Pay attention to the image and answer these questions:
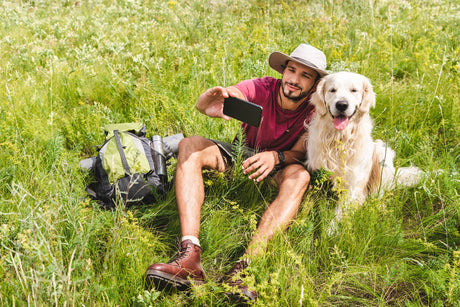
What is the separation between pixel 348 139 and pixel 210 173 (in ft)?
3.64

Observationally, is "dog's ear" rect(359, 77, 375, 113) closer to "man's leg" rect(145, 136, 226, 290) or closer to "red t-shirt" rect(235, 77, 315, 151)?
"red t-shirt" rect(235, 77, 315, 151)

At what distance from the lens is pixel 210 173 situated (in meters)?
2.85

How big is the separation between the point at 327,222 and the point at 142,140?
167 centimetres

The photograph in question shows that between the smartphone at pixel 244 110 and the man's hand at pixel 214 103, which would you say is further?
the man's hand at pixel 214 103

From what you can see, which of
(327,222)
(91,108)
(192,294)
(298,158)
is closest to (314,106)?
(298,158)

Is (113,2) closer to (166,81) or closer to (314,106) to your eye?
(166,81)

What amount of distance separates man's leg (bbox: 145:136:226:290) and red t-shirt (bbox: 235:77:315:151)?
416 millimetres

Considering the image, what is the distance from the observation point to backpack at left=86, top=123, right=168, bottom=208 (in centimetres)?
268

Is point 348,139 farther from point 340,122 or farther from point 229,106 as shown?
point 229,106

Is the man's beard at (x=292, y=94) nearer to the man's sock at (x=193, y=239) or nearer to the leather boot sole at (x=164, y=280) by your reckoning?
the man's sock at (x=193, y=239)

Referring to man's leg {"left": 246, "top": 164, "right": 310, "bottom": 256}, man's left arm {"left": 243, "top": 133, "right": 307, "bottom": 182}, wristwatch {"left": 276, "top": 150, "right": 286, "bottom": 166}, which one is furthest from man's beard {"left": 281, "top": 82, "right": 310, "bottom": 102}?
man's leg {"left": 246, "top": 164, "right": 310, "bottom": 256}

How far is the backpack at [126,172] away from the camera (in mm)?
2682

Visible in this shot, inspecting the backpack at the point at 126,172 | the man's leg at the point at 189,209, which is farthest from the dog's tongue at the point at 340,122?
the backpack at the point at 126,172

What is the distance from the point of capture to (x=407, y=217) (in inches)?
104
